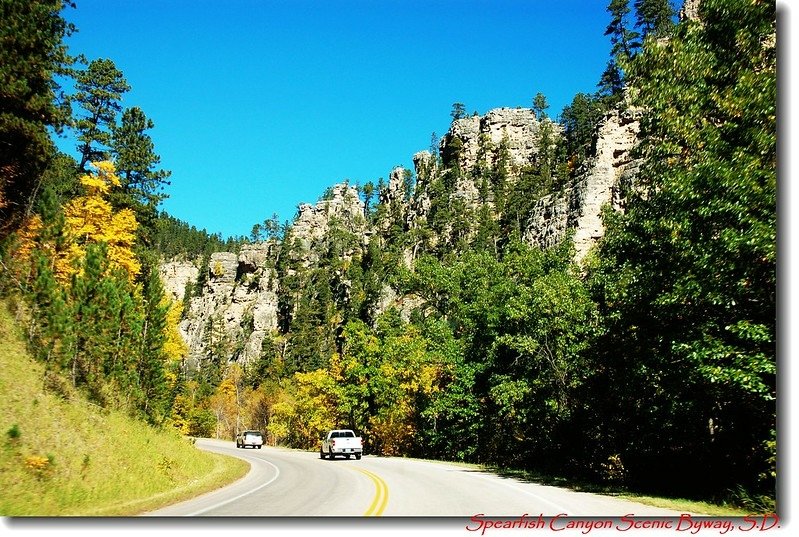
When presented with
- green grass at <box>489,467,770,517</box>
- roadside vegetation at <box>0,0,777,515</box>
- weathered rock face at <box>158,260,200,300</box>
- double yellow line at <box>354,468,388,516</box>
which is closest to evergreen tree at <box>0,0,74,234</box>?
roadside vegetation at <box>0,0,777,515</box>

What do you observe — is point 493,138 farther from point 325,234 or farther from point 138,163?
point 138,163

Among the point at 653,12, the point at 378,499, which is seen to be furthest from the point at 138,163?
the point at 653,12

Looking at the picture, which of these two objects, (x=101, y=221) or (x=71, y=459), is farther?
(x=101, y=221)

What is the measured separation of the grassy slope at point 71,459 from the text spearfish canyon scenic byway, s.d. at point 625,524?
7.47m

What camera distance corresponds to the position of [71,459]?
14.5 m

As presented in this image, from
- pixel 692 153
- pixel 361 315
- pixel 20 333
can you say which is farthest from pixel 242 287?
pixel 692 153

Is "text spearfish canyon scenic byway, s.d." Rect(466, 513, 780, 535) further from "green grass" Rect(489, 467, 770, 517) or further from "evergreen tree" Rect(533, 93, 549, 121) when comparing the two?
"evergreen tree" Rect(533, 93, 549, 121)

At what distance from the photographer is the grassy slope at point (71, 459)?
11.9 meters

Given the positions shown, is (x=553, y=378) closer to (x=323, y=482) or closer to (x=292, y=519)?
(x=323, y=482)

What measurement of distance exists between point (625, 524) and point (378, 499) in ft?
18.9

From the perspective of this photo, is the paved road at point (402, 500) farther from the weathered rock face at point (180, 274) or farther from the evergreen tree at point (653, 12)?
the weathered rock face at point (180, 274)

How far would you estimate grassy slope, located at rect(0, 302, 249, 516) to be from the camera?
11945 mm
